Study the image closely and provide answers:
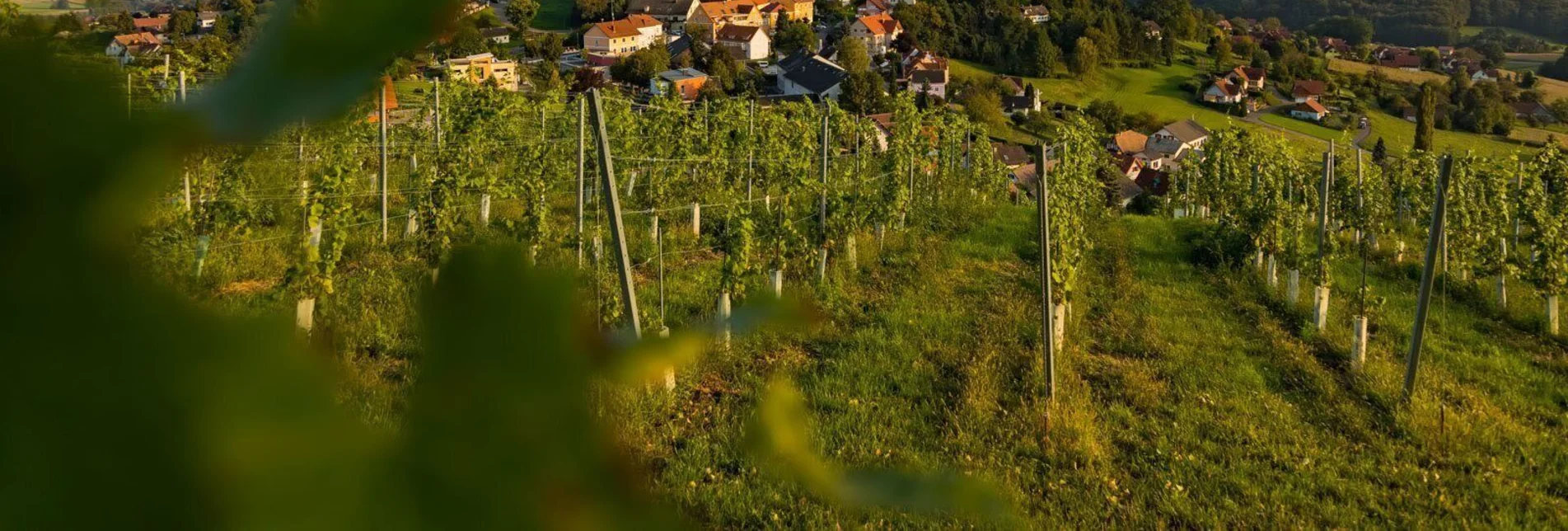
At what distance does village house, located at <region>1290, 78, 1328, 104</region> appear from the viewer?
42500mm

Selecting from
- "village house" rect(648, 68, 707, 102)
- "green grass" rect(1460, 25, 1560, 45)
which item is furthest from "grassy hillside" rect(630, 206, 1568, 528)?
"green grass" rect(1460, 25, 1560, 45)

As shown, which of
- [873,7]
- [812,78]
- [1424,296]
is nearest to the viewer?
[1424,296]

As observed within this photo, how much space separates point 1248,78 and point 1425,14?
4252 cm

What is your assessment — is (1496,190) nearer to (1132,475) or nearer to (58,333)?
(1132,475)

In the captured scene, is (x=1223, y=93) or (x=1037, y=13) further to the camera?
(x=1037, y=13)

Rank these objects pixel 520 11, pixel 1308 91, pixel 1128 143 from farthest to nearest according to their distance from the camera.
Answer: pixel 1308 91 < pixel 1128 143 < pixel 520 11

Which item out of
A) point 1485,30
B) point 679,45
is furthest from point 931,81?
point 1485,30

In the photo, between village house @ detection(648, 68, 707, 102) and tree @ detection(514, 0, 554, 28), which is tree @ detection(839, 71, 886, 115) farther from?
tree @ detection(514, 0, 554, 28)

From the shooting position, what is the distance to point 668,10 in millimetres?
51906

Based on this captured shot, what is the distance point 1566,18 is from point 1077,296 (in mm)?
87194

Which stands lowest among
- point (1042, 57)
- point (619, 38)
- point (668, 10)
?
point (1042, 57)

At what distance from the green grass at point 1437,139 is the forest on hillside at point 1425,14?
136 ft

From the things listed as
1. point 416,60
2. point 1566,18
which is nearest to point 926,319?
point 416,60

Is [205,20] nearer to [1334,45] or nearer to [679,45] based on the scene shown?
[679,45]
